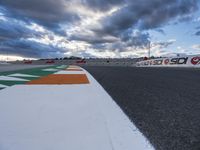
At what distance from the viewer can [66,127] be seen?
2.90 m

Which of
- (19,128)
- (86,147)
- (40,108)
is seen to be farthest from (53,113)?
(86,147)

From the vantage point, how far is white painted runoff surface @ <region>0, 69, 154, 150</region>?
233 centimetres

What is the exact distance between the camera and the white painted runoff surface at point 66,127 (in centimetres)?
233

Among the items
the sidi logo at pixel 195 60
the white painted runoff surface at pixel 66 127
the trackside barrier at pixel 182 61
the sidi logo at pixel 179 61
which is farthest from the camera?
the sidi logo at pixel 179 61

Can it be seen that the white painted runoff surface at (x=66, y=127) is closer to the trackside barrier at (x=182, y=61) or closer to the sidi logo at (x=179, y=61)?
the trackside barrier at (x=182, y=61)

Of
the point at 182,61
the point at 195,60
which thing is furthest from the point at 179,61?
the point at 195,60

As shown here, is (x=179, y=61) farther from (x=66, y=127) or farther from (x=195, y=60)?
(x=66, y=127)

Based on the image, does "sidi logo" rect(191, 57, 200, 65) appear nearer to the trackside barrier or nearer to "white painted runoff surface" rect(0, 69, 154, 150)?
the trackside barrier

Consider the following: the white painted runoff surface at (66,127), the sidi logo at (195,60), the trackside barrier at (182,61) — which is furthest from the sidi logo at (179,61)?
the white painted runoff surface at (66,127)

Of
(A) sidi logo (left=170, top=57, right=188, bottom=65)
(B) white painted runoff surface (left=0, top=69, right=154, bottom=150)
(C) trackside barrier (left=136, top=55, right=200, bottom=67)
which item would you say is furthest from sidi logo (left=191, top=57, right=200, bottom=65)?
(B) white painted runoff surface (left=0, top=69, right=154, bottom=150)

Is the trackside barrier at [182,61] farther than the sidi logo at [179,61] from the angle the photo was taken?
No

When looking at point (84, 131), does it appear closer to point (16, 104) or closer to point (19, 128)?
point (19, 128)

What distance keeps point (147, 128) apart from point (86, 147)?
3.40ft

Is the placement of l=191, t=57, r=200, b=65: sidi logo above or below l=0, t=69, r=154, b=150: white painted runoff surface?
below
